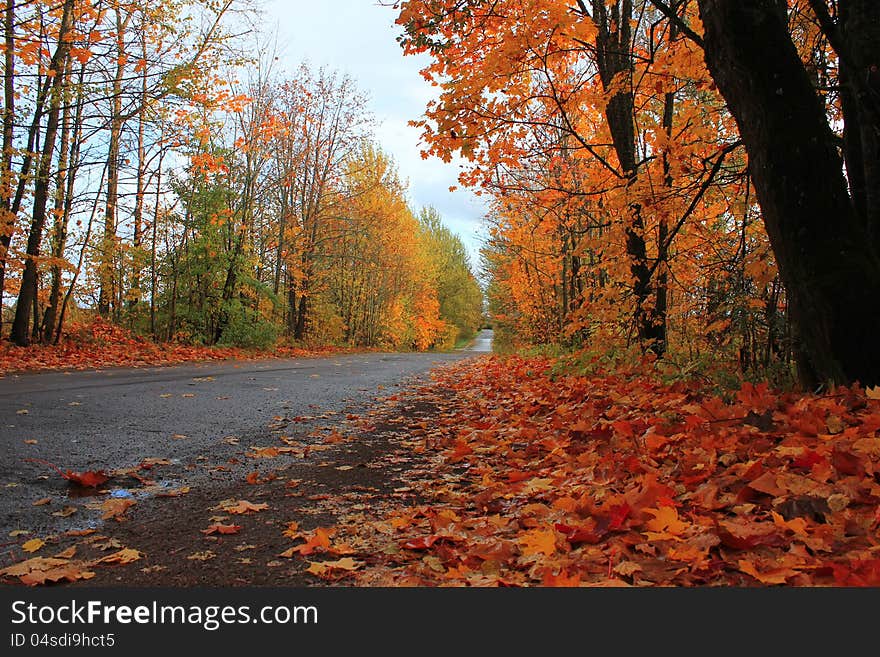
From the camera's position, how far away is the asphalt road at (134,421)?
11.5 ft

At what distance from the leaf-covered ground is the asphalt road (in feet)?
1.00

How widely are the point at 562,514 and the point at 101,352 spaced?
13759 millimetres

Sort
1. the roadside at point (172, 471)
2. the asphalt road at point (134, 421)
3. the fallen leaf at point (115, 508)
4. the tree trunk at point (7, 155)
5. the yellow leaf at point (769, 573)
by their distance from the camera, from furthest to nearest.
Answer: the tree trunk at point (7, 155), the asphalt road at point (134, 421), the fallen leaf at point (115, 508), the roadside at point (172, 471), the yellow leaf at point (769, 573)

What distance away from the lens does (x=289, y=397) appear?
7840 mm

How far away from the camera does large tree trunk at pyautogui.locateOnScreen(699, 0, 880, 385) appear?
358 cm

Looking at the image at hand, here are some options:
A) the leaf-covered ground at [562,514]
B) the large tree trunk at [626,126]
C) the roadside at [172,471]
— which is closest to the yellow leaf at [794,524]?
the leaf-covered ground at [562,514]

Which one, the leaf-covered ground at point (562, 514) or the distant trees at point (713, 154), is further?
the distant trees at point (713, 154)

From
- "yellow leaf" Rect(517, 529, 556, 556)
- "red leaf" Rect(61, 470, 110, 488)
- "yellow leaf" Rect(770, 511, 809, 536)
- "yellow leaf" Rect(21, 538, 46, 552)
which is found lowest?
"yellow leaf" Rect(21, 538, 46, 552)

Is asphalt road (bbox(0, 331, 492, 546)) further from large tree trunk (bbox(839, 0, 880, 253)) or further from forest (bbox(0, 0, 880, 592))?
large tree trunk (bbox(839, 0, 880, 253))

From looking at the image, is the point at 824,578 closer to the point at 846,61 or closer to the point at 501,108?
the point at 846,61

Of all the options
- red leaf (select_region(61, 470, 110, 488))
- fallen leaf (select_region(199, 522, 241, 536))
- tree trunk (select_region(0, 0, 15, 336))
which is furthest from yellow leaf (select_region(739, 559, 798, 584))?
tree trunk (select_region(0, 0, 15, 336))

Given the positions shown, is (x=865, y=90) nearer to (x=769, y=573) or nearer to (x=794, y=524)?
(x=794, y=524)

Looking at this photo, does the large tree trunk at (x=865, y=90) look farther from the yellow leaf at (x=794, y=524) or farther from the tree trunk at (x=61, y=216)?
the tree trunk at (x=61, y=216)

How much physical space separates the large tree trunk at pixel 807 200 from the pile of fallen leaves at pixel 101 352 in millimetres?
11080
